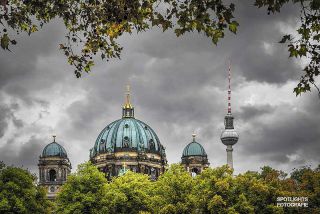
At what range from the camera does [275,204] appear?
74.1 metres

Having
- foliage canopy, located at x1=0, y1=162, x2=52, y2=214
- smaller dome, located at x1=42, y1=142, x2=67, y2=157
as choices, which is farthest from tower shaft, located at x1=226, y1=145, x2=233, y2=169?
foliage canopy, located at x1=0, y1=162, x2=52, y2=214

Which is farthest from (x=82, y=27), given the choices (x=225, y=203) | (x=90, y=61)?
(x=225, y=203)

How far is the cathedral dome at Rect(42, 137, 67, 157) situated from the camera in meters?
171

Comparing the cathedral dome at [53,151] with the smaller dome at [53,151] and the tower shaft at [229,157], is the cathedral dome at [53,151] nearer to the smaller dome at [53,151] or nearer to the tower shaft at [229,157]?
the smaller dome at [53,151]

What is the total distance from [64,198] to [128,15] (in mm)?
69435

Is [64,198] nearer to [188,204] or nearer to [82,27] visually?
[188,204]

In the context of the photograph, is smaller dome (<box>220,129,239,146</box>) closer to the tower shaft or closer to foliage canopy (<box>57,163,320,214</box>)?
the tower shaft

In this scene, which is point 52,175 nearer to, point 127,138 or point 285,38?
point 127,138

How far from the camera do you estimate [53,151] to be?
172 metres

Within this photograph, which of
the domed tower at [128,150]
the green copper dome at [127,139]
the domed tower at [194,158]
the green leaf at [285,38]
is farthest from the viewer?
the domed tower at [194,158]

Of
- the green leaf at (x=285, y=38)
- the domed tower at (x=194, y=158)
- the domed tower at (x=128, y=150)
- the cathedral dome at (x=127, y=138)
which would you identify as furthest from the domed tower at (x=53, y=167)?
the green leaf at (x=285, y=38)

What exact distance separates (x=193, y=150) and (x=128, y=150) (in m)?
22.1

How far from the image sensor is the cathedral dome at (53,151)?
171 metres

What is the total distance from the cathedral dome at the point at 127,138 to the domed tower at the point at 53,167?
11.5m
